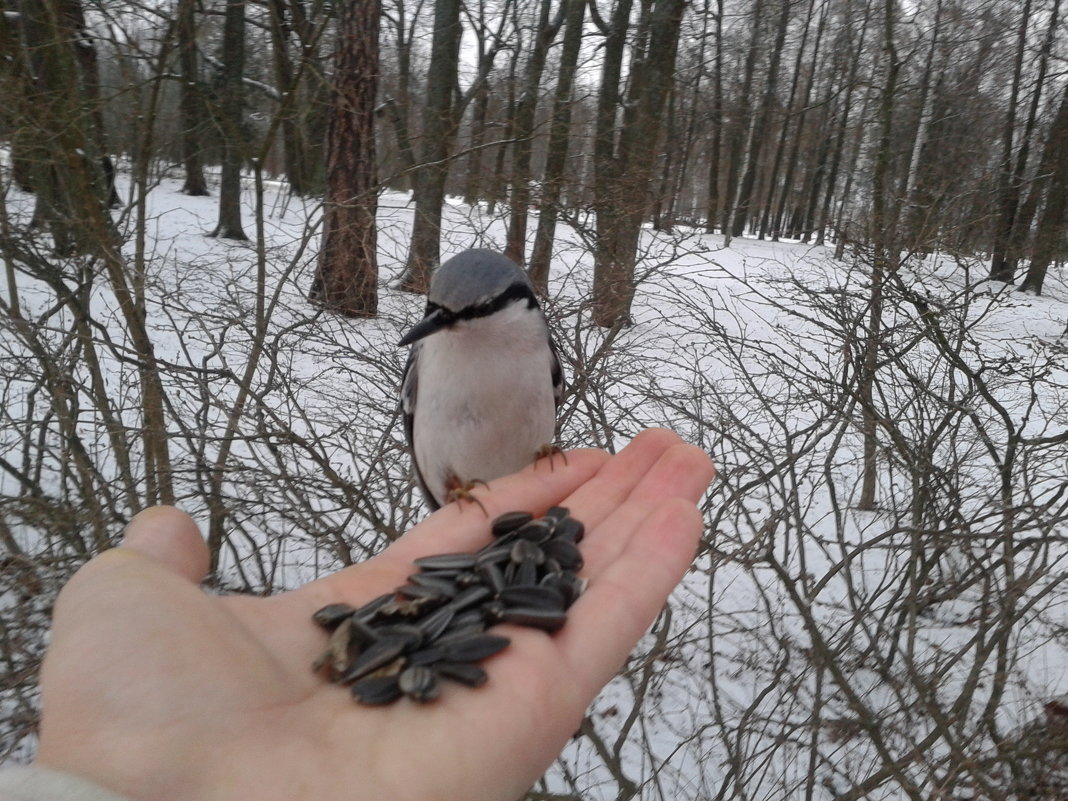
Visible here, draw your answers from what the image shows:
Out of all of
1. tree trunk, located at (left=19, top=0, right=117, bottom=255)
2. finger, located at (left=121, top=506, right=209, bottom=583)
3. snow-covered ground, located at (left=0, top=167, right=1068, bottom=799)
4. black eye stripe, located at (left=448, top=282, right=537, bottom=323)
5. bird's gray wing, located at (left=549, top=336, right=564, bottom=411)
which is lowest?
snow-covered ground, located at (left=0, top=167, right=1068, bottom=799)

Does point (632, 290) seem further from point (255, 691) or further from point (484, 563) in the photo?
point (255, 691)

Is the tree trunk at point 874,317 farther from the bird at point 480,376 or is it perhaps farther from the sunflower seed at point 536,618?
the sunflower seed at point 536,618

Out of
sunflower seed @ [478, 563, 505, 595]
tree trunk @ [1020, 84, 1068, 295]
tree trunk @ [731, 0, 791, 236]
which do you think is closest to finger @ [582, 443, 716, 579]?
sunflower seed @ [478, 563, 505, 595]

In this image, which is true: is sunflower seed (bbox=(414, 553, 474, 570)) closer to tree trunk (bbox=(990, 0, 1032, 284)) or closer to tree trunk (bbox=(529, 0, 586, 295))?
tree trunk (bbox=(529, 0, 586, 295))

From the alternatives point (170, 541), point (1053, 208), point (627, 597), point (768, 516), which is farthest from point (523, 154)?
point (1053, 208)

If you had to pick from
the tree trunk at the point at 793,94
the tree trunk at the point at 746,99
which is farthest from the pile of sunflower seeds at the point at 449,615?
the tree trunk at the point at 793,94
